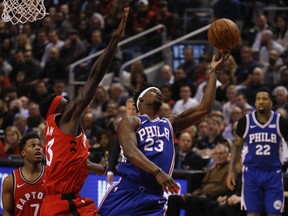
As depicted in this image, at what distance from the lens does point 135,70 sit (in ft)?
51.5

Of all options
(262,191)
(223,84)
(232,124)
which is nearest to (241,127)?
(262,191)

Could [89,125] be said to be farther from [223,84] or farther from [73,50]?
[73,50]

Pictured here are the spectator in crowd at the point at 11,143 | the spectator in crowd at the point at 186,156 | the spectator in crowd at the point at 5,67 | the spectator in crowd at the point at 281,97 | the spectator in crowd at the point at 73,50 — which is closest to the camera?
the spectator in crowd at the point at 186,156

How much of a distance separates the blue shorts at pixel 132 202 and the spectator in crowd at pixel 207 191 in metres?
4.04

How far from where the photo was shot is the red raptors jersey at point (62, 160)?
22.9 ft

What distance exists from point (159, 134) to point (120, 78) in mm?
9326

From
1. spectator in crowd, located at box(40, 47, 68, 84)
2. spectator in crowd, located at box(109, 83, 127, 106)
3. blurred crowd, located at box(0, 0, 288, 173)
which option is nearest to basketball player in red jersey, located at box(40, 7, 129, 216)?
blurred crowd, located at box(0, 0, 288, 173)

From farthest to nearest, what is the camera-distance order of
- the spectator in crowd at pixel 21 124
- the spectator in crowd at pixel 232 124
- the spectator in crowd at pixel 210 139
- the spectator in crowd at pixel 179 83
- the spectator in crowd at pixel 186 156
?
the spectator in crowd at pixel 179 83
the spectator in crowd at pixel 21 124
the spectator in crowd at pixel 232 124
the spectator in crowd at pixel 210 139
the spectator in crowd at pixel 186 156

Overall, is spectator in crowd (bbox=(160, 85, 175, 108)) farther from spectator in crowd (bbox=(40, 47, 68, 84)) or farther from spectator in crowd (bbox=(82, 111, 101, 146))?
spectator in crowd (bbox=(40, 47, 68, 84))

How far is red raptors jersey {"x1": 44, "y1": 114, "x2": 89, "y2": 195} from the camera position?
275 inches

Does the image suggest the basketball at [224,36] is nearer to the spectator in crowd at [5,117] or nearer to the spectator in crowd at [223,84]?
the spectator in crowd at [223,84]

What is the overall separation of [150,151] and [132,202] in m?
0.45

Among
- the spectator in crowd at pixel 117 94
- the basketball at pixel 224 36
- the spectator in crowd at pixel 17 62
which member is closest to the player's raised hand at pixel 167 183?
the basketball at pixel 224 36

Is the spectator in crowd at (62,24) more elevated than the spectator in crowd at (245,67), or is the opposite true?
the spectator in crowd at (62,24)
